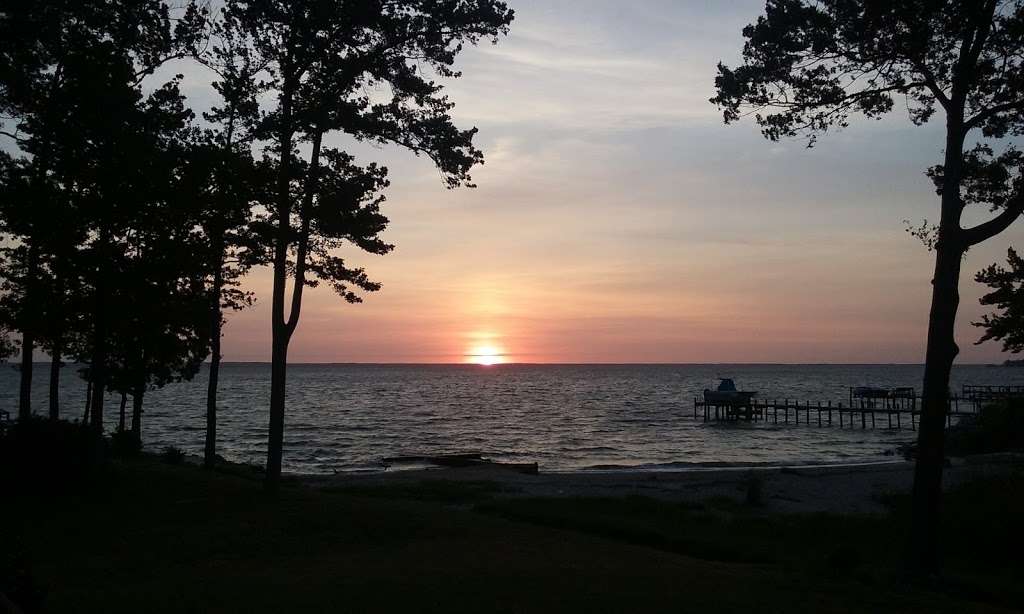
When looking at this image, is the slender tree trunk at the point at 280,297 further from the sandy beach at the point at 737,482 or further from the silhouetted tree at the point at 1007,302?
the silhouetted tree at the point at 1007,302

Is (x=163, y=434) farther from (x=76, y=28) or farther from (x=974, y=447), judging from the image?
(x=974, y=447)

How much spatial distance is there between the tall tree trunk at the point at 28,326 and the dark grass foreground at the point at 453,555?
3.92 metres

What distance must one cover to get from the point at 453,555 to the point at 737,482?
66.5 ft

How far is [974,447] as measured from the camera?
40.8m

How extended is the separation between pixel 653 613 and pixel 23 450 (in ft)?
49.9

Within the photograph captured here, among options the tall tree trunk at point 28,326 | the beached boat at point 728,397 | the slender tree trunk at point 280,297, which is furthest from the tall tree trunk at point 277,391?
the beached boat at point 728,397

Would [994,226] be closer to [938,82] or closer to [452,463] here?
[938,82]

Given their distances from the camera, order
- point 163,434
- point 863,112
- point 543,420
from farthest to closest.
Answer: point 543,420
point 163,434
point 863,112

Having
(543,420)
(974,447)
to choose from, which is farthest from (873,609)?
(543,420)

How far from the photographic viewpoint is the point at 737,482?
29125mm

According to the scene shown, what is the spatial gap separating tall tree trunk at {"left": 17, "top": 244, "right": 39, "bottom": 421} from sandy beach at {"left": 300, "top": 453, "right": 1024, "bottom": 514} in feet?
33.8

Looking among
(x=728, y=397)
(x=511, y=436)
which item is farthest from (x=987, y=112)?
(x=728, y=397)

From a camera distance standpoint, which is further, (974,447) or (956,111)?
(974,447)

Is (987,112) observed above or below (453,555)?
above
